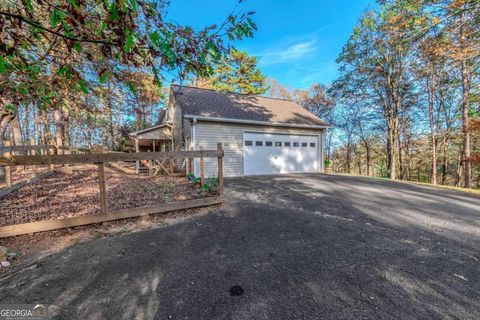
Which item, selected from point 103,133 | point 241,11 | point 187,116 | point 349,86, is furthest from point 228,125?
point 103,133

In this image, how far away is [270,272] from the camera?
7.39 feet

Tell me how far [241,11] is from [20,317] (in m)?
3.46

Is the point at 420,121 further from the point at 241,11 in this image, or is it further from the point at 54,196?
the point at 54,196

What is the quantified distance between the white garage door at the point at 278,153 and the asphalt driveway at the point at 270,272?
587cm

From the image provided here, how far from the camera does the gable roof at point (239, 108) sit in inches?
359

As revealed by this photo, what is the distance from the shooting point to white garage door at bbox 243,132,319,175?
9672mm

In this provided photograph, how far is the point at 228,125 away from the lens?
9.18 metres

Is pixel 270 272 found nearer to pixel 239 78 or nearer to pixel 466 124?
pixel 466 124

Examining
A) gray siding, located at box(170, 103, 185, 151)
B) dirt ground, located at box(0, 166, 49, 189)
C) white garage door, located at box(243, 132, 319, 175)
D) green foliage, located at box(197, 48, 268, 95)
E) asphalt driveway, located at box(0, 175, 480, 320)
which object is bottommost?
asphalt driveway, located at box(0, 175, 480, 320)

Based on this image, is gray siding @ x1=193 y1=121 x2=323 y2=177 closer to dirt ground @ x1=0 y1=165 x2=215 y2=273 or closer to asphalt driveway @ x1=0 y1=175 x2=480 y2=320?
dirt ground @ x1=0 y1=165 x2=215 y2=273

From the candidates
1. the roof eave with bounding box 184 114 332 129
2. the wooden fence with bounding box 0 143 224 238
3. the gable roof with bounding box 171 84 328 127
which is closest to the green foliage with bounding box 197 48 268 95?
the gable roof with bounding box 171 84 328 127

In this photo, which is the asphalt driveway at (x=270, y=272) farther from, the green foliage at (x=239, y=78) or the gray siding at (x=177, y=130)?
the green foliage at (x=239, y=78)

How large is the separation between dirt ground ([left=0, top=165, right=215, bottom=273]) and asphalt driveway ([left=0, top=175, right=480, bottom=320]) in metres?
0.36

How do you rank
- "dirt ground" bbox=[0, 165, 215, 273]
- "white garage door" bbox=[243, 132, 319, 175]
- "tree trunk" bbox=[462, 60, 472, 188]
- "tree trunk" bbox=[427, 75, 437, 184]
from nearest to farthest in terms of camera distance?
"dirt ground" bbox=[0, 165, 215, 273] → "white garage door" bbox=[243, 132, 319, 175] → "tree trunk" bbox=[462, 60, 472, 188] → "tree trunk" bbox=[427, 75, 437, 184]
